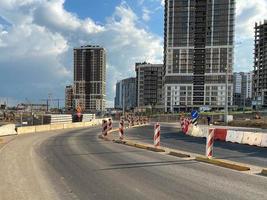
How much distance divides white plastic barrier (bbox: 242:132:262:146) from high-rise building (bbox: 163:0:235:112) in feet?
494

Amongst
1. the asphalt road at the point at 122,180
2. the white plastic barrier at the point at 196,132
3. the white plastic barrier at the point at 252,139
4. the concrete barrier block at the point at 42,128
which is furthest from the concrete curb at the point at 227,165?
the concrete barrier block at the point at 42,128

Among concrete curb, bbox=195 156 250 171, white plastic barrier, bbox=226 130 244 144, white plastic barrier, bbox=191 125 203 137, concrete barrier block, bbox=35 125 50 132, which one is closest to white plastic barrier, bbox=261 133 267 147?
white plastic barrier, bbox=226 130 244 144

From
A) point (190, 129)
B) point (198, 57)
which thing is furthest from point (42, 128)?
point (198, 57)

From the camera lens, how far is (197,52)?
193 metres

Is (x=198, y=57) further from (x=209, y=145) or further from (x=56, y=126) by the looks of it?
(x=209, y=145)

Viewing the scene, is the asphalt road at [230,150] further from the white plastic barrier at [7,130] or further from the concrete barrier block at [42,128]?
the concrete barrier block at [42,128]

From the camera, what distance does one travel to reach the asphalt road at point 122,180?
984cm

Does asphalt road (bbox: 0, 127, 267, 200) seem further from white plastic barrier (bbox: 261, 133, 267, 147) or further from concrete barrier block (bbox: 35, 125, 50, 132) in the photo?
concrete barrier block (bbox: 35, 125, 50, 132)

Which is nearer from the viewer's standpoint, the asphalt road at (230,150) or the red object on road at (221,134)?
the asphalt road at (230,150)

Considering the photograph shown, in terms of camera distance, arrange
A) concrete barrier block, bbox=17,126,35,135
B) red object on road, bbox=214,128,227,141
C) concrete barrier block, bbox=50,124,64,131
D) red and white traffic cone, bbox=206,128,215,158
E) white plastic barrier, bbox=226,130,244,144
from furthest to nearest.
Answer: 1. concrete barrier block, bbox=50,124,64,131
2. concrete barrier block, bbox=17,126,35,135
3. red object on road, bbox=214,128,227,141
4. white plastic barrier, bbox=226,130,244,144
5. red and white traffic cone, bbox=206,128,215,158

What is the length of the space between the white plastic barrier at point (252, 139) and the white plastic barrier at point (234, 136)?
55 cm

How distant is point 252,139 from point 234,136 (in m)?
2.71

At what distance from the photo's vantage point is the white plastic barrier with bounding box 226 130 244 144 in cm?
2998

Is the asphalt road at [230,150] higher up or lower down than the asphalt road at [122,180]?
lower down
